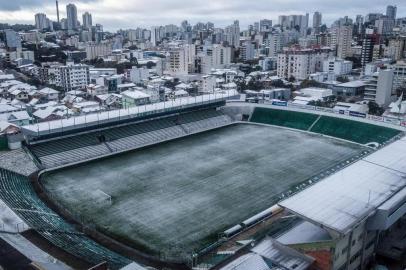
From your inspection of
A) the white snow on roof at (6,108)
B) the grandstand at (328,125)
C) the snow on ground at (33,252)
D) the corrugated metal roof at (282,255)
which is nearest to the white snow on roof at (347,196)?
the corrugated metal roof at (282,255)

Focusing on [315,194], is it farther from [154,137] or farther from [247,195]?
[154,137]

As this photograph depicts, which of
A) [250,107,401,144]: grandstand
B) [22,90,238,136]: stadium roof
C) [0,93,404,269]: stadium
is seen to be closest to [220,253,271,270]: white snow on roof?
[0,93,404,269]: stadium

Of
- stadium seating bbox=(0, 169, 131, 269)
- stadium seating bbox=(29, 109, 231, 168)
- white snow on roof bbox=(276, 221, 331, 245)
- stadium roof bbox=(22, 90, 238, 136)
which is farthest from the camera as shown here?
stadium seating bbox=(29, 109, 231, 168)

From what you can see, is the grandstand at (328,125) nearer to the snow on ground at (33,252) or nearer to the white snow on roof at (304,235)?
the white snow on roof at (304,235)

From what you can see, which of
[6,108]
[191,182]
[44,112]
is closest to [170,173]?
[191,182]

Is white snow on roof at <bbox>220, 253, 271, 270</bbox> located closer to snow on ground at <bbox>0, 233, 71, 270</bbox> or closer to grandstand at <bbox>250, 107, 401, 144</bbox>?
snow on ground at <bbox>0, 233, 71, 270</bbox>

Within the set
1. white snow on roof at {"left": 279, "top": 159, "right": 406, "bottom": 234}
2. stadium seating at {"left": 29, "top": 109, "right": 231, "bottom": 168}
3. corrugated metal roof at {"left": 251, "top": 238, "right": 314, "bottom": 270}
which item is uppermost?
white snow on roof at {"left": 279, "top": 159, "right": 406, "bottom": 234}

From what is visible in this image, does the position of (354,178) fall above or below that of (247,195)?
above

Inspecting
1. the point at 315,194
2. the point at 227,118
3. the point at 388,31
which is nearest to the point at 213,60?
the point at 227,118
